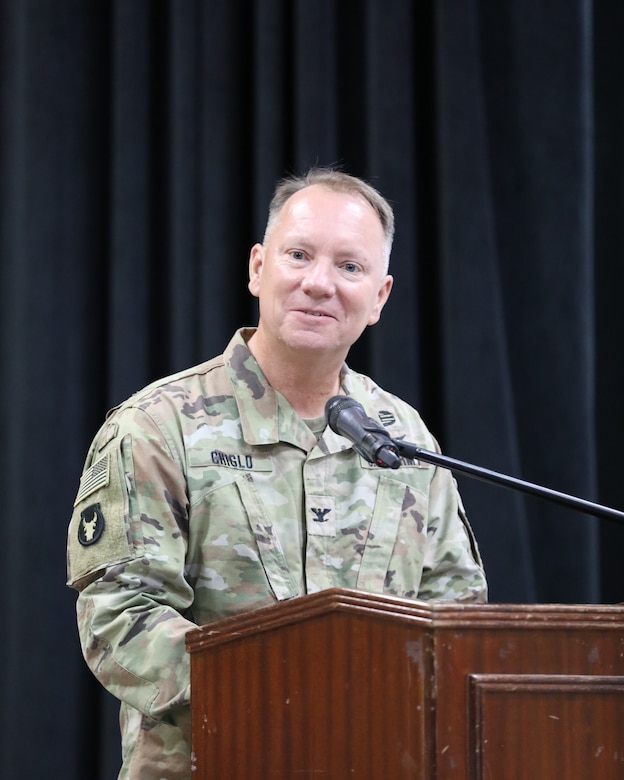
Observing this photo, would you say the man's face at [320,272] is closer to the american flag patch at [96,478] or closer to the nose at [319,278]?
→ the nose at [319,278]

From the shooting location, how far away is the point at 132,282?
2.35 metres

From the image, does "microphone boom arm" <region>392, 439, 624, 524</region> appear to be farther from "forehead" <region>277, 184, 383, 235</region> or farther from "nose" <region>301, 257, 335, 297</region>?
"forehead" <region>277, 184, 383, 235</region>

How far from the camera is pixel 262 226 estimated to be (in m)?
2.41

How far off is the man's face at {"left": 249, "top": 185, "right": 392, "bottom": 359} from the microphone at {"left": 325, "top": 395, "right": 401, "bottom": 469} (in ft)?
1.24

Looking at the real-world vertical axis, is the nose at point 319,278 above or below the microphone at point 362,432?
above

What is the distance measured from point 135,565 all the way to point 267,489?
0.28 metres

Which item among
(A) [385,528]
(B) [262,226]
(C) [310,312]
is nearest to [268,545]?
(A) [385,528]

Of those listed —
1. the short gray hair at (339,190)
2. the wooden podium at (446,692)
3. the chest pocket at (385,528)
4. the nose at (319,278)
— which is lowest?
the wooden podium at (446,692)

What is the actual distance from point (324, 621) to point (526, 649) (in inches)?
7.7

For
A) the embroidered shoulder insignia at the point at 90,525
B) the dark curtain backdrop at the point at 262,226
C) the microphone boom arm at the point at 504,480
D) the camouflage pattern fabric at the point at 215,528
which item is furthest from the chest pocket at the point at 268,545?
the dark curtain backdrop at the point at 262,226

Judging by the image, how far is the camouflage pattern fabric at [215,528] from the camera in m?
1.44

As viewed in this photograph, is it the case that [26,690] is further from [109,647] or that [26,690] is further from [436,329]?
[436,329]

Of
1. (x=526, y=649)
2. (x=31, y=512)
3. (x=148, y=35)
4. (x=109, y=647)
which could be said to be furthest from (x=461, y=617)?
(x=148, y=35)

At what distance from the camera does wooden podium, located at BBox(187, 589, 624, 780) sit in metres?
1.03
